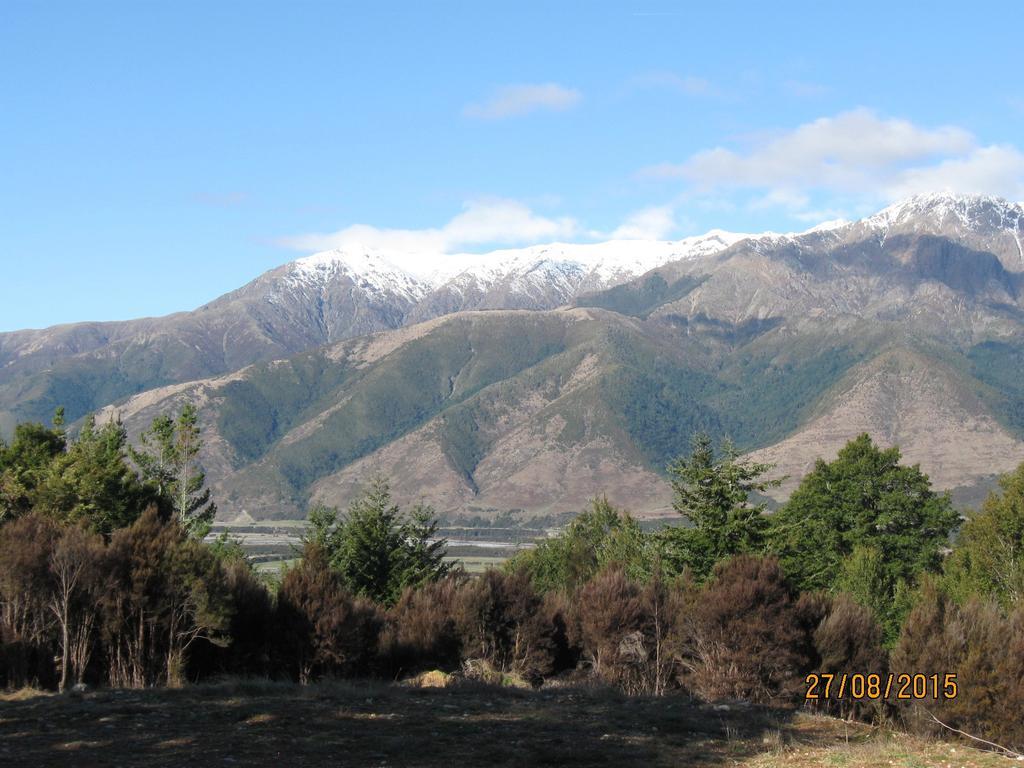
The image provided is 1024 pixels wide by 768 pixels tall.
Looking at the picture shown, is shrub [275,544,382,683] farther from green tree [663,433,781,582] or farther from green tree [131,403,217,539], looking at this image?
green tree [131,403,217,539]

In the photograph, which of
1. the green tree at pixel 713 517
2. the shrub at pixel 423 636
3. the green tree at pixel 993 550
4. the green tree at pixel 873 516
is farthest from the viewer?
the green tree at pixel 873 516

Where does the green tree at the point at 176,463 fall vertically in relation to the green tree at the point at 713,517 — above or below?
above

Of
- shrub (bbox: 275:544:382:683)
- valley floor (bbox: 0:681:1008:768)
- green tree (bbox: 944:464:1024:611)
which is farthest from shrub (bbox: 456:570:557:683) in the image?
green tree (bbox: 944:464:1024:611)

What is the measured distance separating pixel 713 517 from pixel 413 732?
102 ft

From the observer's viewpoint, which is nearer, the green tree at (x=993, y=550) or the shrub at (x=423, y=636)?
the shrub at (x=423, y=636)

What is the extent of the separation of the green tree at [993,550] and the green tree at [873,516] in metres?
4.99

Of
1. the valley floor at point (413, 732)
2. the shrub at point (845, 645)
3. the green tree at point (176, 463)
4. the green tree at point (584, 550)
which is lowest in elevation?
the green tree at point (584, 550)

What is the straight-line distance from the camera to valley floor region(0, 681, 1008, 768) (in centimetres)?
1586

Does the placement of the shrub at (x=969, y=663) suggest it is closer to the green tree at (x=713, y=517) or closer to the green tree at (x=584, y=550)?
the green tree at (x=713, y=517)

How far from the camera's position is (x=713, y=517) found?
4703cm

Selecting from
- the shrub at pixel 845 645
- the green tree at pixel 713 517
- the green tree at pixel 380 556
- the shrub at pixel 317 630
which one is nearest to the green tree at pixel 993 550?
the green tree at pixel 713 517

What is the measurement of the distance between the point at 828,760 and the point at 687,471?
3149cm

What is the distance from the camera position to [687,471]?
47438mm

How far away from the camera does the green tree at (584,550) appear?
67562mm
